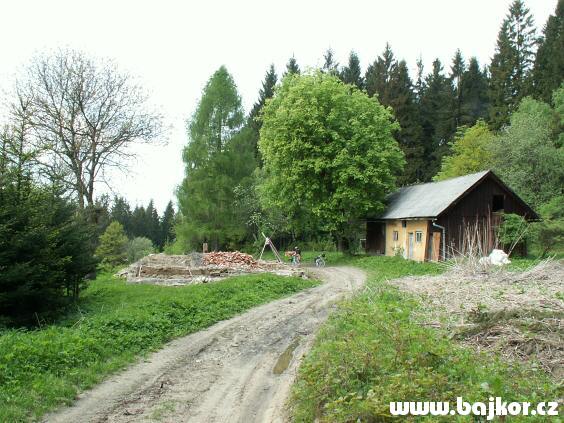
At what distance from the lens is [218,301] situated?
14.7m

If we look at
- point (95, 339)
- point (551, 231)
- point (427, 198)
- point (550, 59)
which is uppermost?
point (550, 59)

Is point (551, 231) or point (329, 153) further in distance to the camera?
point (329, 153)

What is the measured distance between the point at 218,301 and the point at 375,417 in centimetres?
1007

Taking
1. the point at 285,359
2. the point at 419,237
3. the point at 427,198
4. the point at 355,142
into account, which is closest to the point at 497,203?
the point at 427,198

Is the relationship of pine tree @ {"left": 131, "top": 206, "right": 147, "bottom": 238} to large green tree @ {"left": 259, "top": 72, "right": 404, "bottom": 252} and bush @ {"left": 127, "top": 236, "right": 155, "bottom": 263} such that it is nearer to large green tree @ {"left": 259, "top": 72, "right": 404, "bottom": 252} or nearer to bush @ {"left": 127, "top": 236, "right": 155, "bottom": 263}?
bush @ {"left": 127, "top": 236, "right": 155, "bottom": 263}

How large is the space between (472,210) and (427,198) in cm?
282

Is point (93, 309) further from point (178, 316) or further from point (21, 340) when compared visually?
point (21, 340)

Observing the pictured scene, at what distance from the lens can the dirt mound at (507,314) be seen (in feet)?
21.4

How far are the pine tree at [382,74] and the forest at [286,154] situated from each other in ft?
0.55

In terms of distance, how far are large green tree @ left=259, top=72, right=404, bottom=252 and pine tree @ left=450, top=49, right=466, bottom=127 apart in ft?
78.3

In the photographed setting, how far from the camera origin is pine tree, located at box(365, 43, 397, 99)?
51.0 metres

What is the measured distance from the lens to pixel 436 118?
52188 mm

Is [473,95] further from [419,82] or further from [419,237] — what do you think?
[419,237]

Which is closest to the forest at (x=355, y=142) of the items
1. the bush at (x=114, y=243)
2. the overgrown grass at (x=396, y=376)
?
the bush at (x=114, y=243)
